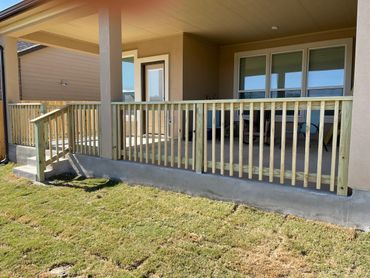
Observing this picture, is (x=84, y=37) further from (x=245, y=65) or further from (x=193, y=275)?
(x=193, y=275)

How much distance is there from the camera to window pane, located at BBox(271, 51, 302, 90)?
715 cm

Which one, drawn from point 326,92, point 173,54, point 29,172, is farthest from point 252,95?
point 29,172

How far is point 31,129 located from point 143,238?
4.72 meters

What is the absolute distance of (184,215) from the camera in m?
3.36

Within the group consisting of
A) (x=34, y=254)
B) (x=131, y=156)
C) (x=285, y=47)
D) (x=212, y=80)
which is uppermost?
(x=285, y=47)

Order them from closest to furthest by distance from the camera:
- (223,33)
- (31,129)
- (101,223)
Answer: (101,223) < (31,129) < (223,33)

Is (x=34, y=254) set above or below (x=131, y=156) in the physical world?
below

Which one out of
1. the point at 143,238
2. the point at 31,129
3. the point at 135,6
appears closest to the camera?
the point at 143,238

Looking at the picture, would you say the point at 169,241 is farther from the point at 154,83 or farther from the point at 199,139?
the point at 154,83

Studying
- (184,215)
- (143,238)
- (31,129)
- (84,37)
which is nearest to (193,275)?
(143,238)

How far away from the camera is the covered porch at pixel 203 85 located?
3740 millimetres

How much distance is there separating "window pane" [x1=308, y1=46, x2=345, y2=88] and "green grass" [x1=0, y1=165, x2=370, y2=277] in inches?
186

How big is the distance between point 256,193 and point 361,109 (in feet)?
4.52

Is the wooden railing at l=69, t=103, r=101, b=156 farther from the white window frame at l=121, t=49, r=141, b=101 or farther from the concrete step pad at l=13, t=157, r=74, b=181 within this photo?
the white window frame at l=121, t=49, r=141, b=101
